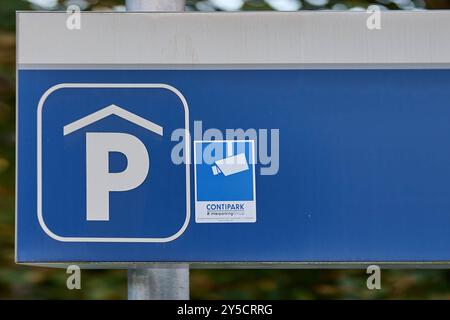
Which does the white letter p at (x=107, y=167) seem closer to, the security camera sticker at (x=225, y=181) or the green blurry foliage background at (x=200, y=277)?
the security camera sticker at (x=225, y=181)

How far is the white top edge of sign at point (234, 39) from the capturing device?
2.57 m

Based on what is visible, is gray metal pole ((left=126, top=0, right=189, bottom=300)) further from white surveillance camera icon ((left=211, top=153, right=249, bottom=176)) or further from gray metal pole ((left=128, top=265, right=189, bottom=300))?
white surveillance camera icon ((left=211, top=153, right=249, bottom=176))

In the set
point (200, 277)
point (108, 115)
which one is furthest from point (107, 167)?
point (200, 277)

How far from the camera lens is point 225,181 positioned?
8.28ft

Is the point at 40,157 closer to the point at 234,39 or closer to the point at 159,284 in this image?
the point at 159,284

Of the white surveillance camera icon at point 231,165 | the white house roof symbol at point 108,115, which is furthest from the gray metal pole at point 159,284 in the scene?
the white house roof symbol at point 108,115

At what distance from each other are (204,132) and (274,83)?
→ 237 millimetres

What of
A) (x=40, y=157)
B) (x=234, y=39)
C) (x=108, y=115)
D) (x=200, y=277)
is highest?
(x=234, y=39)

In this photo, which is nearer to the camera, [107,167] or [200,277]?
[107,167]

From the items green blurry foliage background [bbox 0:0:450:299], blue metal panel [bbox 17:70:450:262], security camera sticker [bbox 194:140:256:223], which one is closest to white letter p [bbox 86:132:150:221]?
blue metal panel [bbox 17:70:450:262]

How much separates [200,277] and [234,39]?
2682mm

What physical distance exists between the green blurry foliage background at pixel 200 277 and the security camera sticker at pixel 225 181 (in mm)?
2218

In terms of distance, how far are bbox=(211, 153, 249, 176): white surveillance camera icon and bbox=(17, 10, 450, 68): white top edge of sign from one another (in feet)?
0.83

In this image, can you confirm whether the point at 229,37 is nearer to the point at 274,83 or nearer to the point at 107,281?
the point at 274,83
